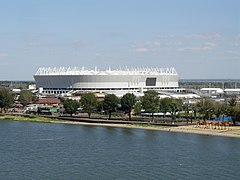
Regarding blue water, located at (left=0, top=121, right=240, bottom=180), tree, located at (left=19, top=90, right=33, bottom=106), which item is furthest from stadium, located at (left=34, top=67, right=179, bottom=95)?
blue water, located at (left=0, top=121, right=240, bottom=180)

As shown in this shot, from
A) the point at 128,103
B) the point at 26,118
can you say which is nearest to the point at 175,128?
the point at 128,103

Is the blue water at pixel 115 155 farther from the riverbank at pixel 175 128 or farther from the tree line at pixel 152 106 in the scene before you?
the tree line at pixel 152 106

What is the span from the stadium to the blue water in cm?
1706

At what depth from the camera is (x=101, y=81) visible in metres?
35.7

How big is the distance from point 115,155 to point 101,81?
23080 millimetres

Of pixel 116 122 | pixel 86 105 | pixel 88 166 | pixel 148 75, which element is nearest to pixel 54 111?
pixel 86 105

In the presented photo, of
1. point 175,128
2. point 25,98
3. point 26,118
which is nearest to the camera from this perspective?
point 175,128

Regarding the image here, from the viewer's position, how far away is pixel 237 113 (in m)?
19.5

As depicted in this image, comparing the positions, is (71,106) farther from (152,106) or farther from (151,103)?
(152,106)

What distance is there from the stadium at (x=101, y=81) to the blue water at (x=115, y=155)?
17063mm

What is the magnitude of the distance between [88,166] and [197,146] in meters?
4.26

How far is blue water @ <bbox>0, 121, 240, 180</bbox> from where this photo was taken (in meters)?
10.5

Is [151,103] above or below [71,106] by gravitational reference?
above

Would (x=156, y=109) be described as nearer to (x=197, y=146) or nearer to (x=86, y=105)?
(x=86, y=105)
